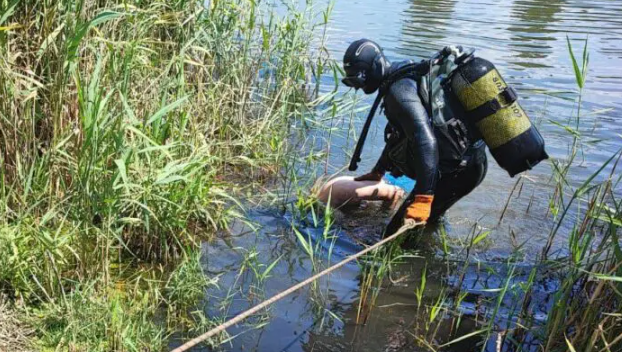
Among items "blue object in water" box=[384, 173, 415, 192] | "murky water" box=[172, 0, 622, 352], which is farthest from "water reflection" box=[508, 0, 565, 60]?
"blue object in water" box=[384, 173, 415, 192]

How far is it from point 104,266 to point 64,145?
721 millimetres

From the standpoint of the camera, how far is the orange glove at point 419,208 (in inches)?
151

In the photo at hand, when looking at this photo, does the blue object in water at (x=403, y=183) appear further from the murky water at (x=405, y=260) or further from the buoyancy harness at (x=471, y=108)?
the buoyancy harness at (x=471, y=108)

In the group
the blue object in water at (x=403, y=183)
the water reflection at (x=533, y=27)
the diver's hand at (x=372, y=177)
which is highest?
the diver's hand at (x=372, y=177)

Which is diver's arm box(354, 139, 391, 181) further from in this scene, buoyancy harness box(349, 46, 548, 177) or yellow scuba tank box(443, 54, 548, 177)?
yellow scuba tank box(443, 54, 548, 177)

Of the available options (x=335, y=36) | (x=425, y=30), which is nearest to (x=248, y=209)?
(x=335, y=36)

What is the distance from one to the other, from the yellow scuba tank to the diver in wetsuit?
0.15m

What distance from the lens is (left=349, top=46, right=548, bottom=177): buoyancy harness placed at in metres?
3.93

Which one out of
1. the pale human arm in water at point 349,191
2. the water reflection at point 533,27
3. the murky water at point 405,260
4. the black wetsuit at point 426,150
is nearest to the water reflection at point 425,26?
the murky water at point 405,260

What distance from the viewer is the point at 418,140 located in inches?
153

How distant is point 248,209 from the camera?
4859 mm

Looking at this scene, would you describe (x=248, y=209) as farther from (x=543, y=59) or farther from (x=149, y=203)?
(x=543, y=59)

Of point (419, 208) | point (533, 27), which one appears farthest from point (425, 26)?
point (419, 208)

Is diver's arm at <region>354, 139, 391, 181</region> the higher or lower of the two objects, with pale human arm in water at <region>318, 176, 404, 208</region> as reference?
higher
